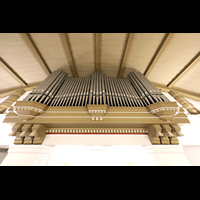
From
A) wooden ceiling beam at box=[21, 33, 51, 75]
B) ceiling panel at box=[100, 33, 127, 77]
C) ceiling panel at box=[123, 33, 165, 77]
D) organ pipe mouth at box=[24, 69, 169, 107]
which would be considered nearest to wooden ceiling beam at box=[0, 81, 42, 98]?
wooden ceiling beam at box=[21, 33, 51, 75]

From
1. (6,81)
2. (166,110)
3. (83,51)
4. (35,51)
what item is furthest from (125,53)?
(6,81)

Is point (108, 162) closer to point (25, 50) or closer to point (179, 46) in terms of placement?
point (179, 46)

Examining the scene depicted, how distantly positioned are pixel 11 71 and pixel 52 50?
1.57 m

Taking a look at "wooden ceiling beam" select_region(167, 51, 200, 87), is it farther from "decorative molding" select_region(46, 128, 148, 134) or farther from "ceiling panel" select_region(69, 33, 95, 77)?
"ceiling panel" select_region(69, 33, 95, 77)

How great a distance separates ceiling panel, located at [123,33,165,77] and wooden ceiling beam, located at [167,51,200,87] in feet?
3.80

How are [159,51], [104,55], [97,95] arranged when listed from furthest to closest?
[104,55] < [159,51] < [97,95]

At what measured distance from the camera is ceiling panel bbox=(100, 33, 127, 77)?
2986 mm

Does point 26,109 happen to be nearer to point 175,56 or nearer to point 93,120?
point 93,120

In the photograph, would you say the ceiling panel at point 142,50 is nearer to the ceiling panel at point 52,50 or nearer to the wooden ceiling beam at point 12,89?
the ceiling panel at point 52,50

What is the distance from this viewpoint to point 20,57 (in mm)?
3223
